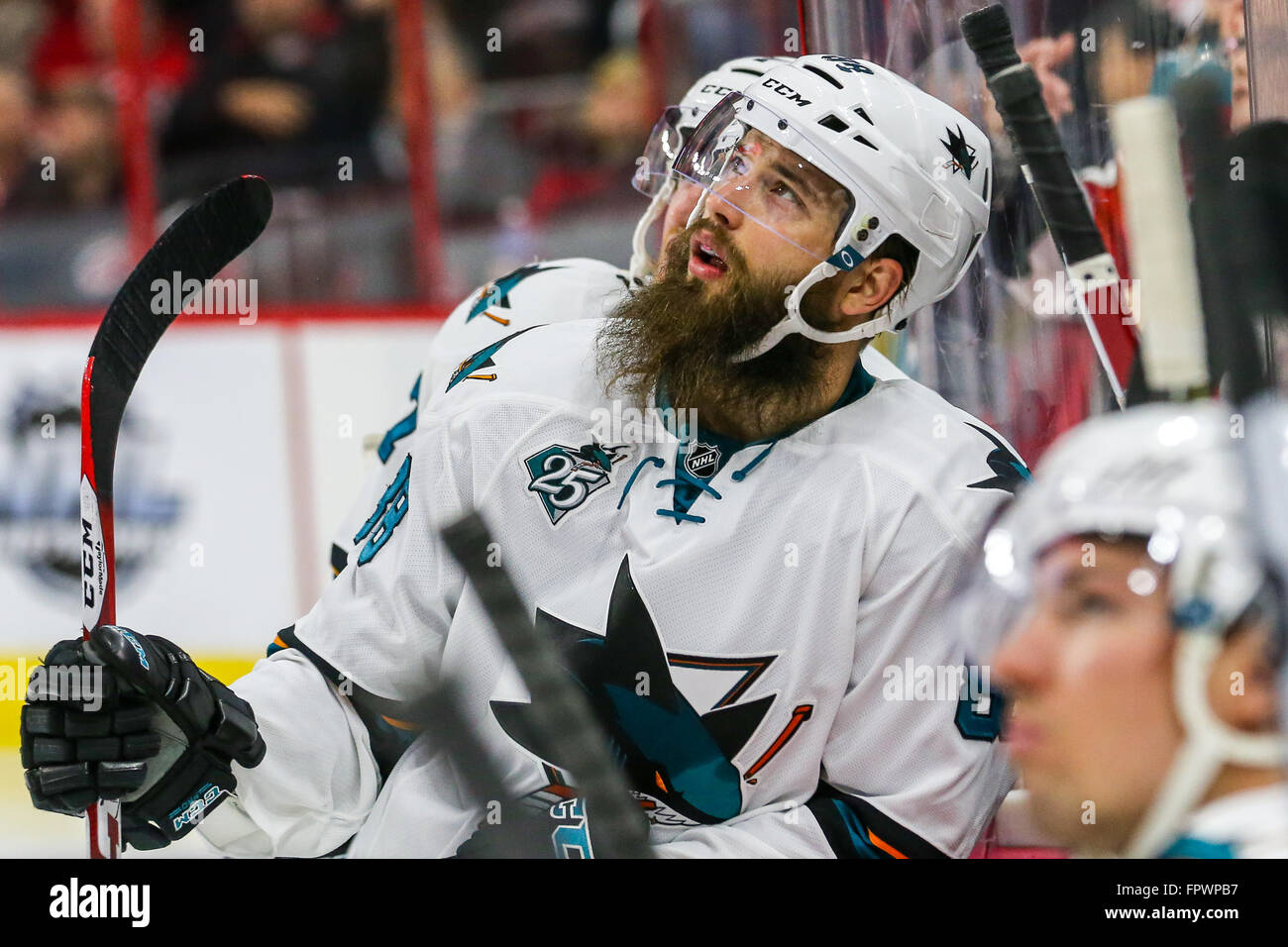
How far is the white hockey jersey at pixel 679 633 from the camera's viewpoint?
1579 millimetres

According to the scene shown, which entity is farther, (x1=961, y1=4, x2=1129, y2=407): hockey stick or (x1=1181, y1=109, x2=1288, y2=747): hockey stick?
(x1=961, y1=4, x2=1129, y2=407): hockey stick

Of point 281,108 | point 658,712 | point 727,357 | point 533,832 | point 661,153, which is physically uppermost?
point 281,108

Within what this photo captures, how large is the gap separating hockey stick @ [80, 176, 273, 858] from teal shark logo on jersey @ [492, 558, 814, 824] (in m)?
0.45

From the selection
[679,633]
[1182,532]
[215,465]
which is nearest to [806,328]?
[679,633]

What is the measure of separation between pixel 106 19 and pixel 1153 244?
117 inches

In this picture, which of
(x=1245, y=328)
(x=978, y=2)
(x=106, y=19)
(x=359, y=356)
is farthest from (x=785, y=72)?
(x=106, y=19)

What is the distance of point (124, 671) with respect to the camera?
1.42 m

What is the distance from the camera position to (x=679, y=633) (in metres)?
1.59

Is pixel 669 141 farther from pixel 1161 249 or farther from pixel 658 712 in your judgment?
pixel 658 712

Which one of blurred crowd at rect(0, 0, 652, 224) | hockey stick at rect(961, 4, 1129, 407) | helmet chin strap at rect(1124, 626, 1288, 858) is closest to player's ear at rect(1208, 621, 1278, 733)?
helmet chin strap at rect(1124, 626, 1288, 858)

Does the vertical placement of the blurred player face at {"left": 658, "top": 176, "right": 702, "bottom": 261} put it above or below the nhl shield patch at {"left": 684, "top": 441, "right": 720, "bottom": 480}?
above

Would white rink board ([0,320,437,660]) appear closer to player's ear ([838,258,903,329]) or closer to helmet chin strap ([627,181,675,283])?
helmet chin strap ([627,181,675,283])

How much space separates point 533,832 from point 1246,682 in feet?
2.57

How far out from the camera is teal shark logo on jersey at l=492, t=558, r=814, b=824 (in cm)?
159
